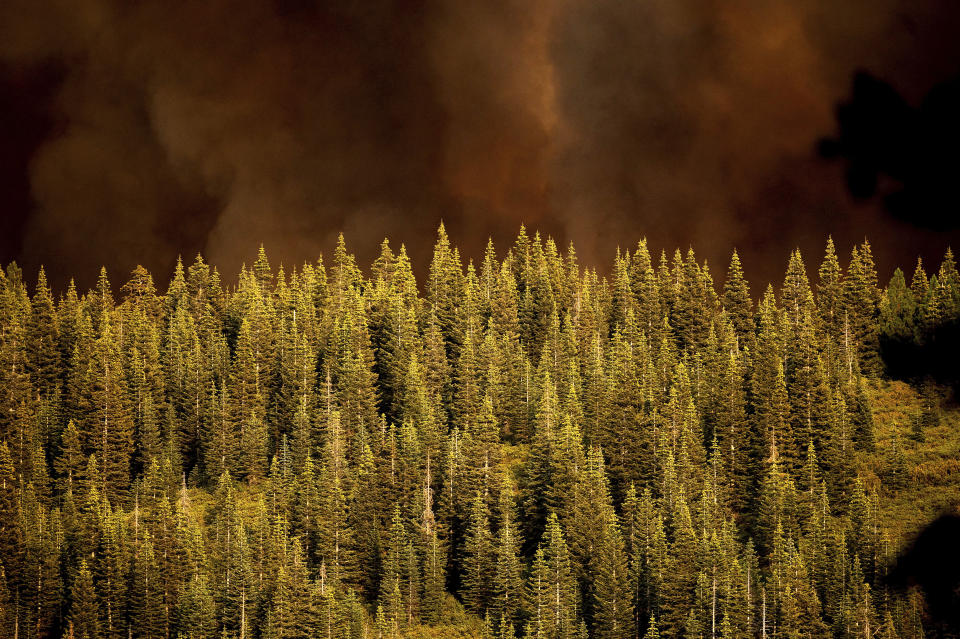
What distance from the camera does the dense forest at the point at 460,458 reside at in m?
88.1

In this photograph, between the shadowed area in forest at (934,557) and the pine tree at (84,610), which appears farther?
the pine tree at (84,610)

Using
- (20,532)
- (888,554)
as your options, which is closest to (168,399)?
(20,532)

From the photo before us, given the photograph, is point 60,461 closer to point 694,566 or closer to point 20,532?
point 20,532

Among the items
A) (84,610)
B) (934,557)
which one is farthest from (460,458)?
(934,557)

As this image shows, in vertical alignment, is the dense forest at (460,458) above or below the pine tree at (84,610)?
above

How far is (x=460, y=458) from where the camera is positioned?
4026 inches

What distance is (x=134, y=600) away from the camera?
91.1 metres

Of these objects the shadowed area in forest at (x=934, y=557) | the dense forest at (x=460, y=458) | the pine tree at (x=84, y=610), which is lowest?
the shadowed area in forest at (x=934, y=557)

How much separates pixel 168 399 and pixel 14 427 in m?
16.8

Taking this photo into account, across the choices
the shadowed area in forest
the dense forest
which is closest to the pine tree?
the dense forest

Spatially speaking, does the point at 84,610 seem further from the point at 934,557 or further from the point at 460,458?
the point at 934,557

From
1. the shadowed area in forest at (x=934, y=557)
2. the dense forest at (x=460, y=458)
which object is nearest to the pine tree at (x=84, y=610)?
the dense forest at (x=460, y=458)

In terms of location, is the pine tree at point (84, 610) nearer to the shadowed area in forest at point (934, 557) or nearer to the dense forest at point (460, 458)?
the dense forest at point (460, 458)

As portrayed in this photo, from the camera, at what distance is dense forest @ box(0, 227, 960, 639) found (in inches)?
3469
